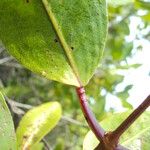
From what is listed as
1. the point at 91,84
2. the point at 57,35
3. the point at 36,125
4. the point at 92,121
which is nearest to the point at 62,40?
the point at 57,35

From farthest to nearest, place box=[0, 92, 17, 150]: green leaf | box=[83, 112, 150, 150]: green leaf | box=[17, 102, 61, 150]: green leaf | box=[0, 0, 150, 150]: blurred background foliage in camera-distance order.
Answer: box=[0, 0, 150, 150]: blurred background foliage → box=[17, 102, 61, 150]: green leaf → box=[83, 112, 150, 150]: green leaf → box=[0, 92, 17, 150]: green leaf

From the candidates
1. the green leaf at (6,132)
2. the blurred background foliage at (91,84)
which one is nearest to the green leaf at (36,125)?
the blurred background foliage at (91,84)

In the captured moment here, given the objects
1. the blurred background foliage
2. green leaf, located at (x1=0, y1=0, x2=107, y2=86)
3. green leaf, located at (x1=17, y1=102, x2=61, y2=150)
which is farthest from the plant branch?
the blurred background foliage

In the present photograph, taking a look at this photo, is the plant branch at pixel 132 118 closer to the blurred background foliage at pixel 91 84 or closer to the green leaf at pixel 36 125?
the green leaf at pixel 36 125

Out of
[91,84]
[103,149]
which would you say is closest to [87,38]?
[103,149]

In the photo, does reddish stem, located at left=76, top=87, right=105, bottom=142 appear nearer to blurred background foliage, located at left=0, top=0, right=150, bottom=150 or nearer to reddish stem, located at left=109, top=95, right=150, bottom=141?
reddish stem, located at left=109, top=95, right=150, bottom=141

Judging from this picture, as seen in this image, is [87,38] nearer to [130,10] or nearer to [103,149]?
[103,149]
